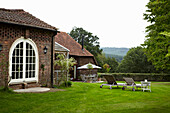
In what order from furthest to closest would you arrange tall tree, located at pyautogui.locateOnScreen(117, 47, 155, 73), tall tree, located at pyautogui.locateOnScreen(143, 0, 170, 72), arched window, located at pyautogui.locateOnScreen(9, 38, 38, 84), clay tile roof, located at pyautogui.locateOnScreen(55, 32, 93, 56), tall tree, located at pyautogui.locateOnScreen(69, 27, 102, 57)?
tall tree, located at pyautogui.locateOnScreen(69, 27, 102, 57) → tall tree, located at pyautogui.locateOnScreen(117, 47, 155, 73) → clay tile roof, located at pyautogui.locateOnScreen(55, 32, 93, 56) → tall tree, located at pyautogui.locateOnScreen(143, 0, 170, 72) → arched window, located at pyautogui.locateOnScreen(9, 38, 38, 84)

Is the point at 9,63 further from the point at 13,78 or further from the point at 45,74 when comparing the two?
the point at 45,74

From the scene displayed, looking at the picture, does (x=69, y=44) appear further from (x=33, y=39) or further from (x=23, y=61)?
(x=23, y=61)

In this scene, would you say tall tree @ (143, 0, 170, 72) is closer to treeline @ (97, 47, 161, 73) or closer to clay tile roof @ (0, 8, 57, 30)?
clay tile roof @ (0, 8, 57, 30)

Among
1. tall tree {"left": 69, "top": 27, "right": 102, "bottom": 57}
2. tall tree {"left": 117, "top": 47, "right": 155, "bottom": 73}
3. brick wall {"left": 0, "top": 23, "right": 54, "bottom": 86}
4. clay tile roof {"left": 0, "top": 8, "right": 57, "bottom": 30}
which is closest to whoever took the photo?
brick wall {"left": 0, "top": 23, "right": 54, "bottom": 86}

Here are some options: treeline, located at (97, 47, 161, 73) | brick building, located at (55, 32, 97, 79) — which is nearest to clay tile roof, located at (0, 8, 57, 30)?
brick building, located at (55, 32, 97, 79)

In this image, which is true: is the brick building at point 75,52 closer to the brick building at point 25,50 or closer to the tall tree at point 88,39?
the brick building at point 25,50

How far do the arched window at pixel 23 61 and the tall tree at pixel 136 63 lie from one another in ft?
107

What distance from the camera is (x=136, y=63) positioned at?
42.9 meters

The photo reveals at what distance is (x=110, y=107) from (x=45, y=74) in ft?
20.8

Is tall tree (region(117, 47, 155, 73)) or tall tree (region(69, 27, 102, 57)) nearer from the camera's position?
tall tree (region(117, 47, 155, 73))

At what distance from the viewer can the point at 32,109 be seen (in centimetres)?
643

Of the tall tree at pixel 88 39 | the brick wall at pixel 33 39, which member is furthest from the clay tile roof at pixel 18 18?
the tall tree at pixel 88 39

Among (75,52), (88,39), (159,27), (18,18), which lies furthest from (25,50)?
(88,39)

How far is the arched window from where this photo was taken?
10.5 meters
